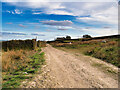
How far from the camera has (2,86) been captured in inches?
162

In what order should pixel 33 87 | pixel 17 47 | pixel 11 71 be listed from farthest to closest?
pixel 17 47
pixel 11 71
pixel 33 87

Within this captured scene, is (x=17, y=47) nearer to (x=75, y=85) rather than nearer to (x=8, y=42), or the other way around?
(x=8, y=42)

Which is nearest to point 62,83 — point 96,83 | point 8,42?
point 96,83

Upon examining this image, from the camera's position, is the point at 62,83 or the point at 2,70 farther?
the point at 2,70

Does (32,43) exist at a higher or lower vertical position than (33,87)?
higher

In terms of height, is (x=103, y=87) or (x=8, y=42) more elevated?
(x=8, y=42)

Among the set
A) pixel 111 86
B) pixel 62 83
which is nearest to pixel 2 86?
pixel 62 83

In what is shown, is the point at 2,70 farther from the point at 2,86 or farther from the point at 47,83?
the point at 47,83

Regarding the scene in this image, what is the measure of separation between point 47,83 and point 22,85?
107cm

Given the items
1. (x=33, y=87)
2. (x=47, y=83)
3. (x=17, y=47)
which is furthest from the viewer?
(x=17, y=47)

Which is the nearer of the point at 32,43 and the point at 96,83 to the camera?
the point at 96,83

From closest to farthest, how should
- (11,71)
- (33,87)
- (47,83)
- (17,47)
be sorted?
(33,87)
(47,83)
(11,71)
(17,47)

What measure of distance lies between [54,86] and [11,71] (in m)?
3.38

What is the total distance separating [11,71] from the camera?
6098 mm
